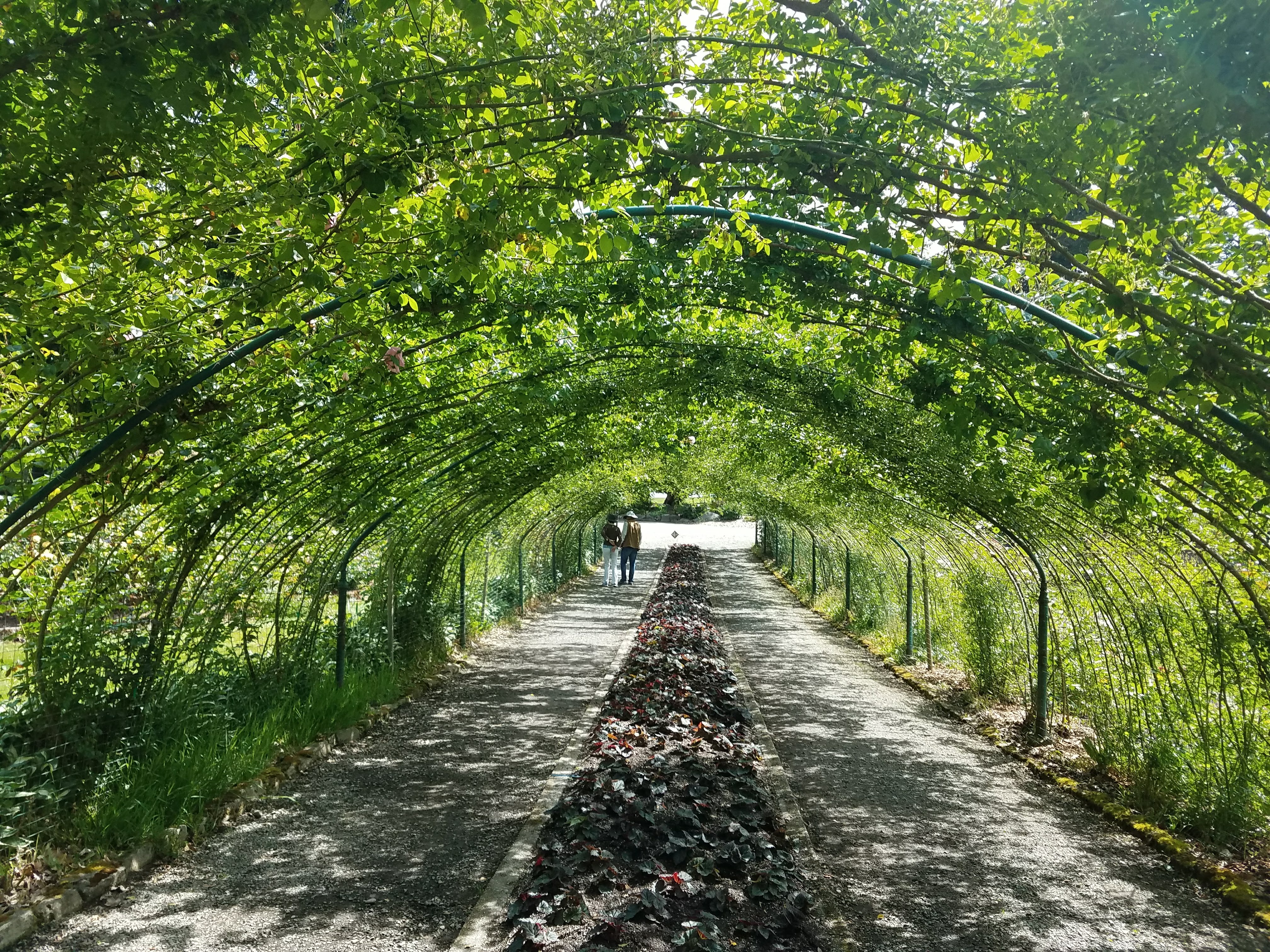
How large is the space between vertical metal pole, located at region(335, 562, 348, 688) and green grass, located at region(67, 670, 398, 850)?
1057 millimetres

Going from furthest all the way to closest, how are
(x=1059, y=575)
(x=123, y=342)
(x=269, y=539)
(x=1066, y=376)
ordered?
(x=1059, y=575) < (x=269, y=539) < (x=1066, y=376) < (x=123, y=342)

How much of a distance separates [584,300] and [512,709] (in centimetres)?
519

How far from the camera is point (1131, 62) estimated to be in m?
2.89

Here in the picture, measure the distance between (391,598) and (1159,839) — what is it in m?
8.13

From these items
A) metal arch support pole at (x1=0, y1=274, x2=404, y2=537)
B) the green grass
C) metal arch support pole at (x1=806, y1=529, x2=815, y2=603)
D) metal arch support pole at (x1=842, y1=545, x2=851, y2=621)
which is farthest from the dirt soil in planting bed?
metal arch support pole at (x1=806, y1=529, x2=815, y2=603)

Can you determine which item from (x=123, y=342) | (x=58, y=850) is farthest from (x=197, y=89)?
(x=58, y=850)

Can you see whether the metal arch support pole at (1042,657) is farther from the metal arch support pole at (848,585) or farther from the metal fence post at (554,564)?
the metal fence post at (554,564)

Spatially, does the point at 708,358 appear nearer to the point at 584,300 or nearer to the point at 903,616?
the point at 584,300

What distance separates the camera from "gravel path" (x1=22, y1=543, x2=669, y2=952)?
13.4ft

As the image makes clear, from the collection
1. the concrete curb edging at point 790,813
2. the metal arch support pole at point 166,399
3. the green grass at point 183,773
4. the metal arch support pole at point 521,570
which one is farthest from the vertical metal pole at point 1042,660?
the metal arch support pole at point 521,570

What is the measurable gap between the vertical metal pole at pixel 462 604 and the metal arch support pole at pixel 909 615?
22.5 ft

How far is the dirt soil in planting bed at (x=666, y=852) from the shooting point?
387 cm

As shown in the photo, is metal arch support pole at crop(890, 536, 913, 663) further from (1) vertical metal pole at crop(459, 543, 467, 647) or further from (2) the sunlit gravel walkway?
(1) vertical metal pole at crop(459, 543, 467, 647)

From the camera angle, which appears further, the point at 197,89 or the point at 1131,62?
the point at 1131,62
